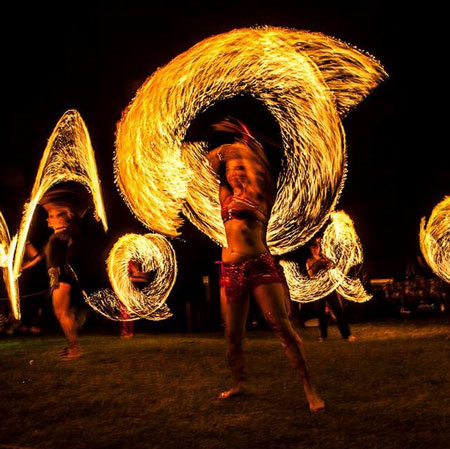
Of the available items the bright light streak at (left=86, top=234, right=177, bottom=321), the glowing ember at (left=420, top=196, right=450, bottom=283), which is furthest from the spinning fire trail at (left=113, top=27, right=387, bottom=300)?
the glowing ember at (left=420, top=196, right=450, bottom=283)

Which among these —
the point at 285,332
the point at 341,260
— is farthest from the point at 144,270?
the point at 285,332

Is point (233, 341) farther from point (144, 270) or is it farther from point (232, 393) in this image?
point (144, 270)

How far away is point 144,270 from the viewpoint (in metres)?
12.5

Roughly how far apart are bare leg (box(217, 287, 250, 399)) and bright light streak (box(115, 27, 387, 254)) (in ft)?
6.90

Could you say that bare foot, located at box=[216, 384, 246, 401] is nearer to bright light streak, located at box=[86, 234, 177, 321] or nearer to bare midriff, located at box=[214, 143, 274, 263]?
bare midriff, located at box=[214, 143, 274, 263]

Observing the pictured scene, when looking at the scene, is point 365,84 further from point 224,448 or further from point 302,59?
point 224,448

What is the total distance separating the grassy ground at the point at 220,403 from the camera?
130 inches

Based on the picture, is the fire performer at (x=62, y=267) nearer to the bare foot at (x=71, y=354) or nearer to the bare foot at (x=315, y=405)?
the bare foot at (x=71, y=354)

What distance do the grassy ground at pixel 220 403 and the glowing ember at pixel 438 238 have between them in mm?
2837

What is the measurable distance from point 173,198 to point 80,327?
6118mm

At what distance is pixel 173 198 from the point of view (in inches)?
293

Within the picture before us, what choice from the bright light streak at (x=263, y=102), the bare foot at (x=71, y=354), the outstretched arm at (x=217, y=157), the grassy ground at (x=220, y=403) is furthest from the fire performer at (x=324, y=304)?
the outstretched arm at (x=217, y=157)

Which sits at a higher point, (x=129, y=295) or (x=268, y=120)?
(x=268, y=120)

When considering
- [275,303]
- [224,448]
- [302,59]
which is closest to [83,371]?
[275,303]
